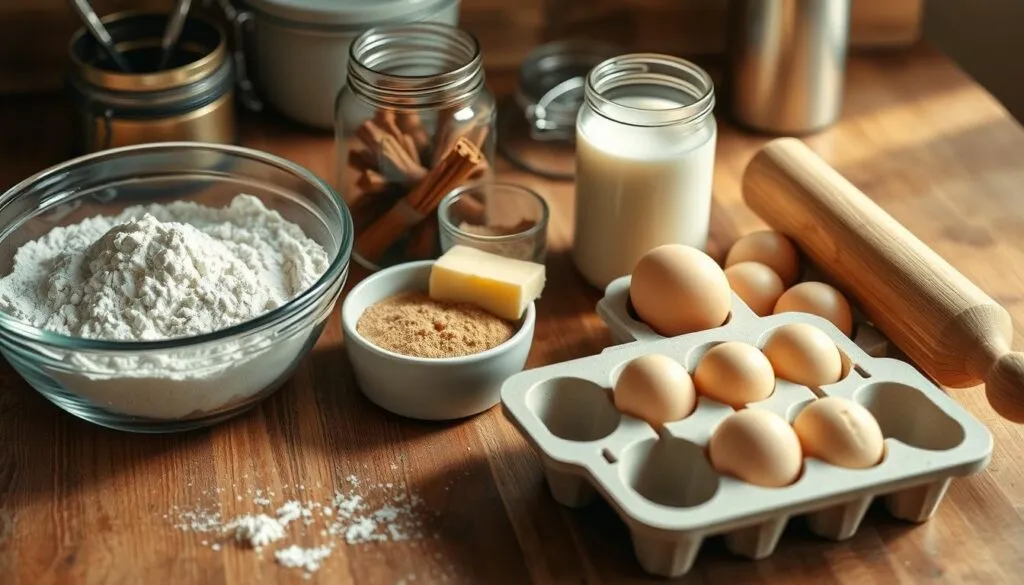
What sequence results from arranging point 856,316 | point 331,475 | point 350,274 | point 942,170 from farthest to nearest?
point 942,170 → point 350,274 → point 856,316 → point 331,475

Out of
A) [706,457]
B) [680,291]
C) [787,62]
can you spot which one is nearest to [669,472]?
[706,457]

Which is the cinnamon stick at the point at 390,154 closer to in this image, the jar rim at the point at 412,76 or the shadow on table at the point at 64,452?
the jar rim at the point at 412,76

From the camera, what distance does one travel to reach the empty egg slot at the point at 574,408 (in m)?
0.99

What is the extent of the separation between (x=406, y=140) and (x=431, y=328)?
0.24m

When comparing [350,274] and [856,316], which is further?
[350,274]

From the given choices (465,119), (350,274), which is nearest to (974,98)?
(465,119)

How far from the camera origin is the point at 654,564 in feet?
2.95

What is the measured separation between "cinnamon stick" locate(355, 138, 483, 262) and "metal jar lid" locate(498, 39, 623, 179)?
0.23 metres

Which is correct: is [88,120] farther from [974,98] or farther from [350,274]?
[974,98]

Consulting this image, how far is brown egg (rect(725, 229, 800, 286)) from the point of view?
1.19m

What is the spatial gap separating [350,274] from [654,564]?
493 millimetres

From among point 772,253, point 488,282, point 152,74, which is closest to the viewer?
point 488,282

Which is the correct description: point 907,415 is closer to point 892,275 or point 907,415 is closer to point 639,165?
point 892,275

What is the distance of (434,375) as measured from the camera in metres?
1.02
